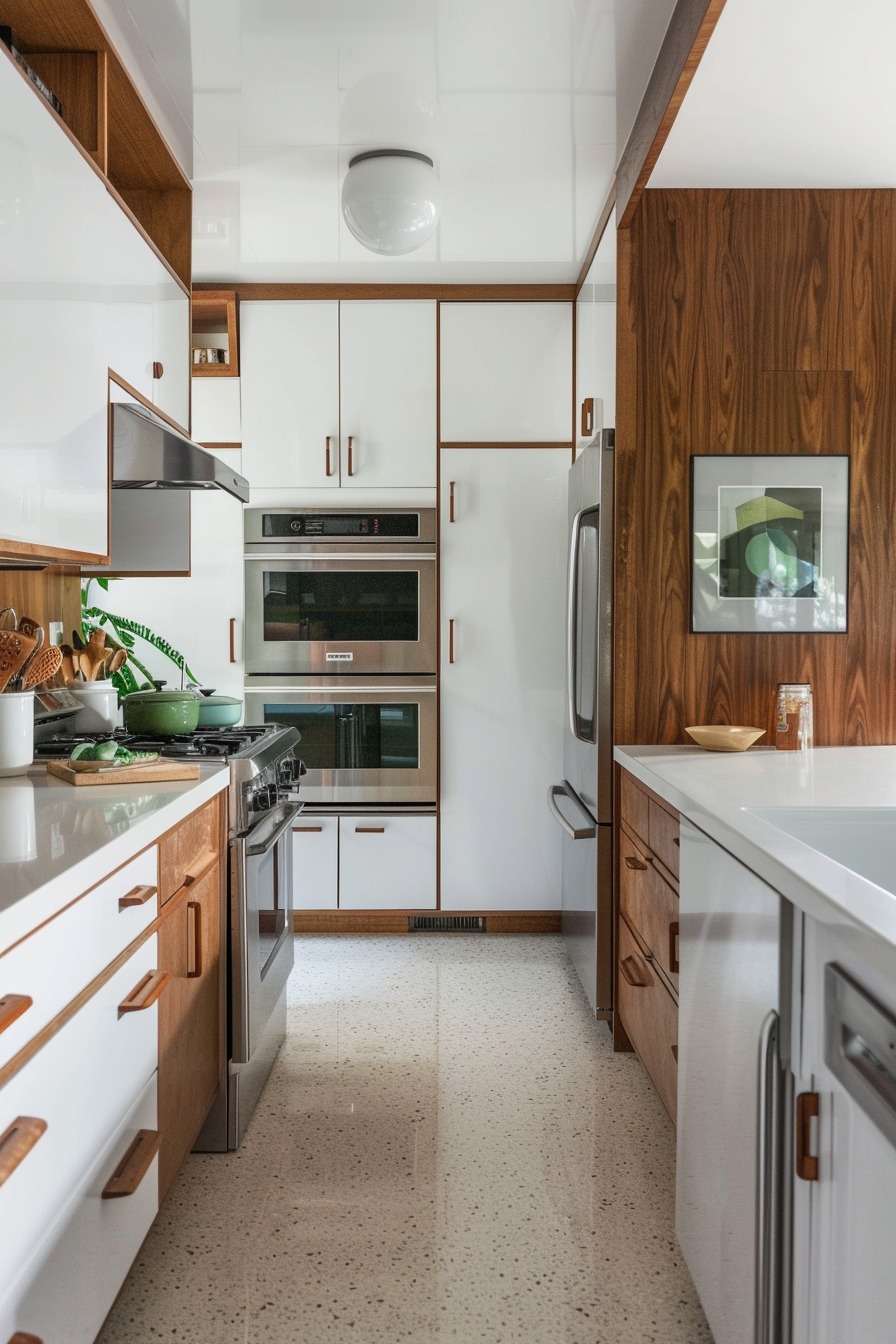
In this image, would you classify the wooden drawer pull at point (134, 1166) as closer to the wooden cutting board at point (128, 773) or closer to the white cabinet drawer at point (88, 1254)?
the white cabinet drawer at point (88, 1254)

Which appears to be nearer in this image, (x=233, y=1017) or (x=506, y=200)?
(x=233, y=1017)

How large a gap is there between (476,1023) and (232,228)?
2627 mm

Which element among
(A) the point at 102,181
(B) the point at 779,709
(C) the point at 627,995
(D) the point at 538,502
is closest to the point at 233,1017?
(C) the point at 627,995

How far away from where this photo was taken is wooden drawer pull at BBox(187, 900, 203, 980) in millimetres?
1894

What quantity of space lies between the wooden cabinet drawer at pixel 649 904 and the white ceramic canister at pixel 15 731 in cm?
138

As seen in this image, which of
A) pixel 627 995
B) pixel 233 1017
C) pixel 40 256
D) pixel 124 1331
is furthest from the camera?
pixel 627 995

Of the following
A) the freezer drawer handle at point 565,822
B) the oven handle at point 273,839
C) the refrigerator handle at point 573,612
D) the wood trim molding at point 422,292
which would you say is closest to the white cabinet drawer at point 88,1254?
the oven handle at point 273,839

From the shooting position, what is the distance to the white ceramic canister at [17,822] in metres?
1.29

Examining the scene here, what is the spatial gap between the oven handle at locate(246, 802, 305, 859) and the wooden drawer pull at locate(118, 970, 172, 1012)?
55cm

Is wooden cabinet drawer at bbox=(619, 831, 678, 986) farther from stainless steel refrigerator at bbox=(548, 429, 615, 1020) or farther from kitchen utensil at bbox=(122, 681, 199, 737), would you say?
kitchen utensil at bbox=(122, 681, 199, 737)

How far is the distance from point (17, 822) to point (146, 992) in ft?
1.14

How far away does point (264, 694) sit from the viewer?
148 inches

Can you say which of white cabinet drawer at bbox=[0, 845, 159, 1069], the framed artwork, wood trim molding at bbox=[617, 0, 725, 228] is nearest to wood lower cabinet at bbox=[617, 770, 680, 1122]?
the framed artwork

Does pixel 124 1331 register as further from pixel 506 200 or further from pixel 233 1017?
pixel 506 200
